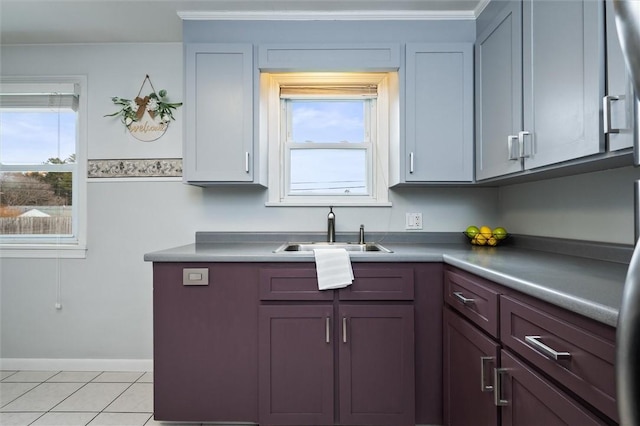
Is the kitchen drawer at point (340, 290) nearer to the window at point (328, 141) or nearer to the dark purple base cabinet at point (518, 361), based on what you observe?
the dark purple base cabinet at point (518, 361)

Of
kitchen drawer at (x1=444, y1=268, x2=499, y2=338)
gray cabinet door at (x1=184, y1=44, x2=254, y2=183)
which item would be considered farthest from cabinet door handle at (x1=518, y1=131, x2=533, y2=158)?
gray cabinet door at (x1=184, y1=44, x2=254, y2=183)

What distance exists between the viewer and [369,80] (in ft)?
7.75

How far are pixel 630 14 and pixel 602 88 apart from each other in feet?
3.28

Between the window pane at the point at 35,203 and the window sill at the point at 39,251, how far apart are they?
4.1 inches

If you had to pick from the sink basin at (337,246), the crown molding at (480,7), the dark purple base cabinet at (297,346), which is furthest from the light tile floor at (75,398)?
the crown molding at (480,7)

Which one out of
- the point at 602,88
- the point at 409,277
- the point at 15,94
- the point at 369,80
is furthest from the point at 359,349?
the point at 15,94

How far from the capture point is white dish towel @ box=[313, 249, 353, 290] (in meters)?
1.63

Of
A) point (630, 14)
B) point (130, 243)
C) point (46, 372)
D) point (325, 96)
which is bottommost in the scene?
point (46, 372)

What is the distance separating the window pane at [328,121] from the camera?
2.43 m

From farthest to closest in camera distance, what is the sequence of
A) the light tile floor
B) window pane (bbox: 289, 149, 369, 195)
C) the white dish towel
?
window pane (bbox: 289, 149, 369, 195) < the light tile floor < the white dish towel

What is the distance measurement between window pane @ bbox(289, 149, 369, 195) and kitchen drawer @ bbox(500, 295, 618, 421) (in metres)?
1.47

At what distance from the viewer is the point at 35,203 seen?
8.20ft

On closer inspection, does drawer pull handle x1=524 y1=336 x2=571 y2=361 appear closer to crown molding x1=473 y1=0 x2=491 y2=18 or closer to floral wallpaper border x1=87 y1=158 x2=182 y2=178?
crown molding x1=473 y1=0 x2=491 y2=18

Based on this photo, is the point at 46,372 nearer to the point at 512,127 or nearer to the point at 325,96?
the point at 325,96
